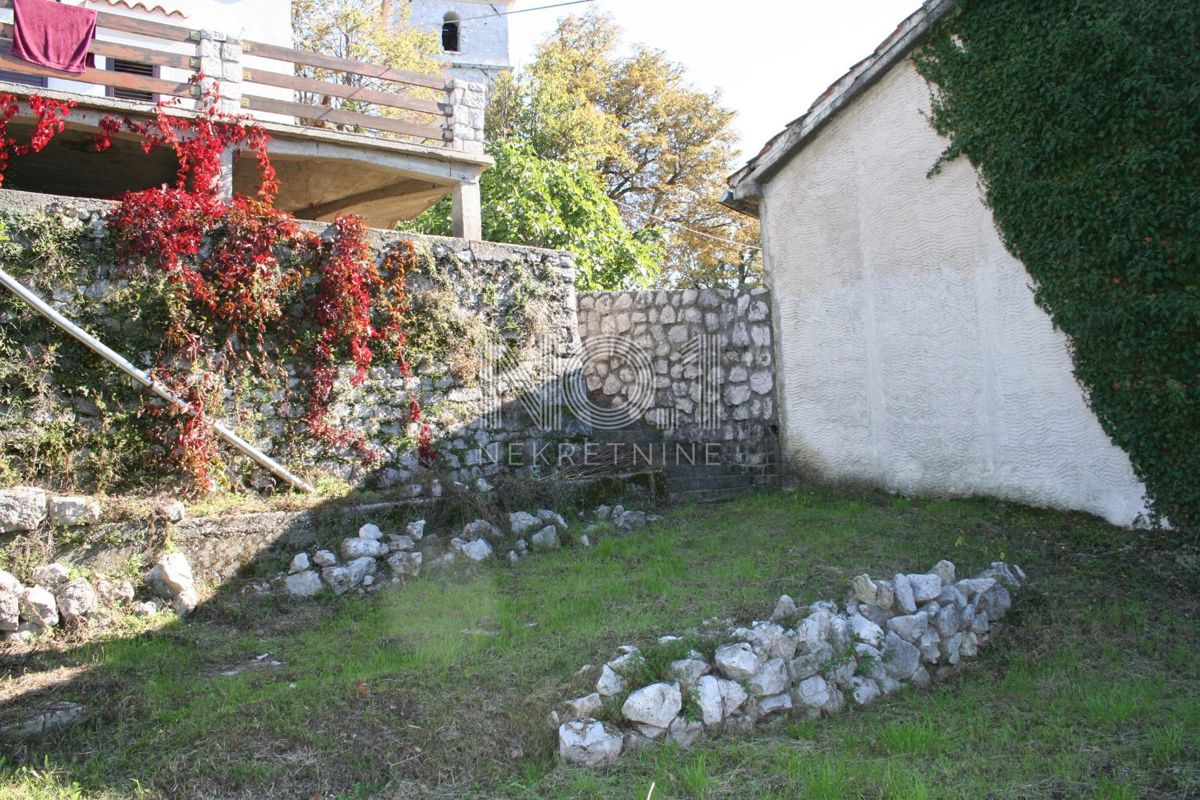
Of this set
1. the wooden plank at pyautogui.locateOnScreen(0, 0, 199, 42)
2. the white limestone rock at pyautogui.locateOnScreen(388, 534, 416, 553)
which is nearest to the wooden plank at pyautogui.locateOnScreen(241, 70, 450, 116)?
the wooden plank at pyautogui.locateOnScreen(0, 0, 199, 42)

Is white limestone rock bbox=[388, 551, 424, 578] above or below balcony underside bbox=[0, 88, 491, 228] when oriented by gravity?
below

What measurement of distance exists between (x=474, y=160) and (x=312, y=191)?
3.04 m

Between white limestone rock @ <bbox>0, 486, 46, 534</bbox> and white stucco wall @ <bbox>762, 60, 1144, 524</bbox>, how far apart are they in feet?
25.2

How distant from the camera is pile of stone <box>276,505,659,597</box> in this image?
7.04 meters

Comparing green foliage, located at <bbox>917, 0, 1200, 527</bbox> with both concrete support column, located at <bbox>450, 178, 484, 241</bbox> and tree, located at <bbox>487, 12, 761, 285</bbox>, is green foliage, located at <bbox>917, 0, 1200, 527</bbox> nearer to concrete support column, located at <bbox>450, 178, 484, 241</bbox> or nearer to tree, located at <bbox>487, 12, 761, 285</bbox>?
concrete support column, located at <bbox>450, 178, 484, 241</bbox>

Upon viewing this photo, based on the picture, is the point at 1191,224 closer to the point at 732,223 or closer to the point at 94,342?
the point at 94,342

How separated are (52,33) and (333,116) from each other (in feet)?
9.67

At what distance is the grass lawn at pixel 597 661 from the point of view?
3951mm

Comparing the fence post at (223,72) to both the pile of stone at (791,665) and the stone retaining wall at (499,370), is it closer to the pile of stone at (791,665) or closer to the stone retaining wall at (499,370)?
the stone retaining wall at (499,370)

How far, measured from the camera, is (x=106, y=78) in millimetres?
9344

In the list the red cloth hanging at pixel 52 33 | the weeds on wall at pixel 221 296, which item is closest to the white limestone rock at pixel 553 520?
the weeds on wall at pixel 221 296

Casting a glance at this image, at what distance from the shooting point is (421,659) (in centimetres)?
530

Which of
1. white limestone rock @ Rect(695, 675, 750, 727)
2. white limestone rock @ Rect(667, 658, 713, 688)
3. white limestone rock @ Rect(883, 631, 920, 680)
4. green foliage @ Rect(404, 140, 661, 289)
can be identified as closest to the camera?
white limestone rock @ Rect(695, 675, 750, 727)

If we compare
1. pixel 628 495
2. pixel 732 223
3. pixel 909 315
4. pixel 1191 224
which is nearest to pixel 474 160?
pixel 628 495
